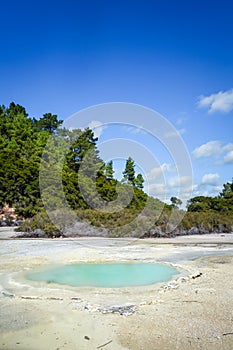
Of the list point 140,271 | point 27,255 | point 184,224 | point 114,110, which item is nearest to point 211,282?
point 140,271

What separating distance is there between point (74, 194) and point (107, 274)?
2069 cm

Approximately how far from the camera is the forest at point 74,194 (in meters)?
19.9

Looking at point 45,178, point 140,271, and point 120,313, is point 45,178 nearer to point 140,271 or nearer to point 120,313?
point 140,271

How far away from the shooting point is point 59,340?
3.50 m

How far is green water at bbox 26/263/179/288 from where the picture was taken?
6522 millimetres

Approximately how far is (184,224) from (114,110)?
28.3 feet

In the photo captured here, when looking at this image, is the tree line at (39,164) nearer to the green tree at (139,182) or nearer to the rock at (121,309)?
the green tree at (139,182)

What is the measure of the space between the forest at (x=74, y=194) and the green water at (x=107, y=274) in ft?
34.0

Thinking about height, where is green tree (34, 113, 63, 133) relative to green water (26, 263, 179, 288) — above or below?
above

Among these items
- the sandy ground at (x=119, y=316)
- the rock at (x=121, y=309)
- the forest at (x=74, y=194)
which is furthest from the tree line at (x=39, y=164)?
the rock at (x=121, y=309)

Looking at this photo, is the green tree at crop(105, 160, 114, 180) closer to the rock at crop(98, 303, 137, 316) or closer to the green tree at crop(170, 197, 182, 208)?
the green tree at crop(170, 197, 182, 208)

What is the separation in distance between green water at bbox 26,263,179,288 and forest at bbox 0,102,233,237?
10372mm

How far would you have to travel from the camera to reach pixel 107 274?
7.47m

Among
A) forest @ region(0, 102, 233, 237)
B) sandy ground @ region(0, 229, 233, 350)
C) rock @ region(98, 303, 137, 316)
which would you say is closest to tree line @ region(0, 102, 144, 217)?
forest @ region(0, 102, 233, 237)
